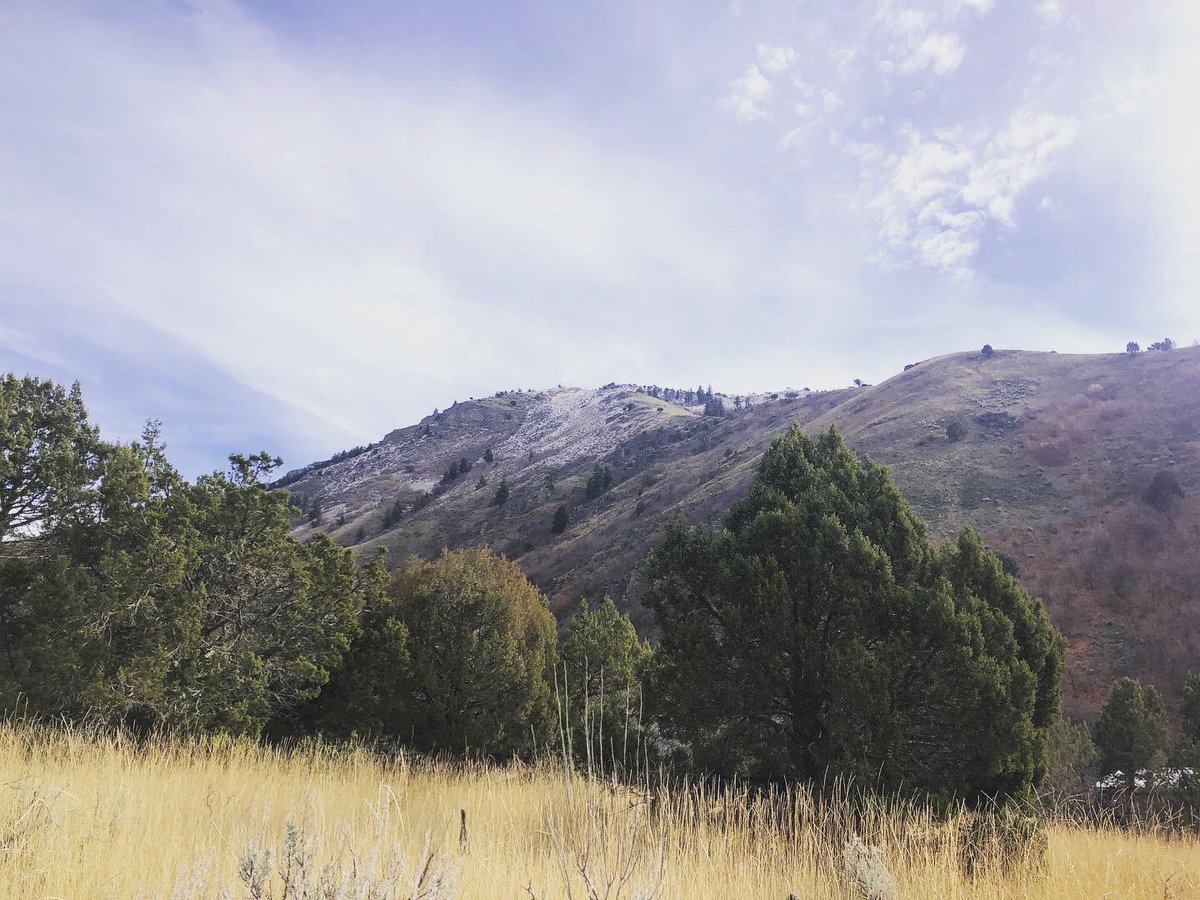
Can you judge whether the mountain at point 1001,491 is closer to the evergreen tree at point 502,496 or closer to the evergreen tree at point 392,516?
the evergreen tree at point 392,516

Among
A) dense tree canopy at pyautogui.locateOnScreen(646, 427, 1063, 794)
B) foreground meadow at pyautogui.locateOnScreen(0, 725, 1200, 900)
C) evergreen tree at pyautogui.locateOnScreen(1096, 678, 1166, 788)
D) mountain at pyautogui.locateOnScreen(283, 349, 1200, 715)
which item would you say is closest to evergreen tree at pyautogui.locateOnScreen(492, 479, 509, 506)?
mountain at pyautogui.locateOnScreen(283, 349, 1200, 715)

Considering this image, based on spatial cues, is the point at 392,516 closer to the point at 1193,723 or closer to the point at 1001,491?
the point at 1001,491

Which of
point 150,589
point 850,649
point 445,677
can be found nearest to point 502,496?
point 445,677

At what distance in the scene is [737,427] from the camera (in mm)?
95500

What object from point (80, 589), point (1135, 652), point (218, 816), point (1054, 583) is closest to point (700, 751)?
point (218, 816)

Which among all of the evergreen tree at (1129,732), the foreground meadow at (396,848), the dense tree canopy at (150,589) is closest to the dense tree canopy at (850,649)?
the foreground meadow at (396,848)

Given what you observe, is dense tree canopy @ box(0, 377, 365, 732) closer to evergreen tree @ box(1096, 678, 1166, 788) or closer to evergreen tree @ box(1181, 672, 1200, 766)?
evergreen tree @ box(1181, 672, 1200, 766)

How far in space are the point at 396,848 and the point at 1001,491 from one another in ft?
166

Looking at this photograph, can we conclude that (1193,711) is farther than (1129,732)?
No

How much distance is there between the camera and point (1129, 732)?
17.8 meters

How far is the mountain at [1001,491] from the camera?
32.5 m

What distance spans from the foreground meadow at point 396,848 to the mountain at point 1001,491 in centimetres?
1153

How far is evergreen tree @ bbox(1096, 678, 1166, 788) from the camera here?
57.4 feet

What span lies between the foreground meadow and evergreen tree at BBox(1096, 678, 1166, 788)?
586 inches
